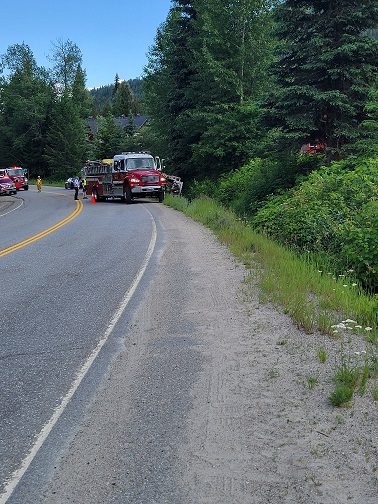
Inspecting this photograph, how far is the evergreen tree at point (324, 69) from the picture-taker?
17391 millimetres

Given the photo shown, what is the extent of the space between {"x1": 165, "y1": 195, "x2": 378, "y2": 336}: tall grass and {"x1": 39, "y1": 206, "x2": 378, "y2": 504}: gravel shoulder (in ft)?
1.29

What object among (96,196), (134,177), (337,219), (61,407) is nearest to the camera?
(61,407)

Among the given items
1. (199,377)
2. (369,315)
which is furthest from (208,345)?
(369,315)

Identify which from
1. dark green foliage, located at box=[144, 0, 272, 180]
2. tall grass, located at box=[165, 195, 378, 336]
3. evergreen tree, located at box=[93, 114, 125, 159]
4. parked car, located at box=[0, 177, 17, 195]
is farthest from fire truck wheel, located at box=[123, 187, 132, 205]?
evergreen tree, located at box=[93, 114, 125, 159]

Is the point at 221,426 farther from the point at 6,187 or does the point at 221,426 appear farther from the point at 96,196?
the point at 6,187

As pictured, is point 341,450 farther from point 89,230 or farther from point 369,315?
point 89,230

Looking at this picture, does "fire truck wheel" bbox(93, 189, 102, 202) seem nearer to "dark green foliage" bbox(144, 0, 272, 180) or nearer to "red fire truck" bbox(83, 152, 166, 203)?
"red fire truck" bbox(83, 152, 166, 203)

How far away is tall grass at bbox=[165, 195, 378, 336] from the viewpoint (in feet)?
22.0

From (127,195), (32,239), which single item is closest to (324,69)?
(32,239)

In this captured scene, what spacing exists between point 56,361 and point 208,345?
1.63m

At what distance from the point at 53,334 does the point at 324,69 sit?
14462mm

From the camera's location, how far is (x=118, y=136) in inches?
2591

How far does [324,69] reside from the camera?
58.6 feet

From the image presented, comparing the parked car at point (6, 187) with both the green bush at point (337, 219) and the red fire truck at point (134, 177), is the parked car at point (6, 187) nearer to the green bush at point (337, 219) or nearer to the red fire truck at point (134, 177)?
the red fire truck at point (134, 177)
